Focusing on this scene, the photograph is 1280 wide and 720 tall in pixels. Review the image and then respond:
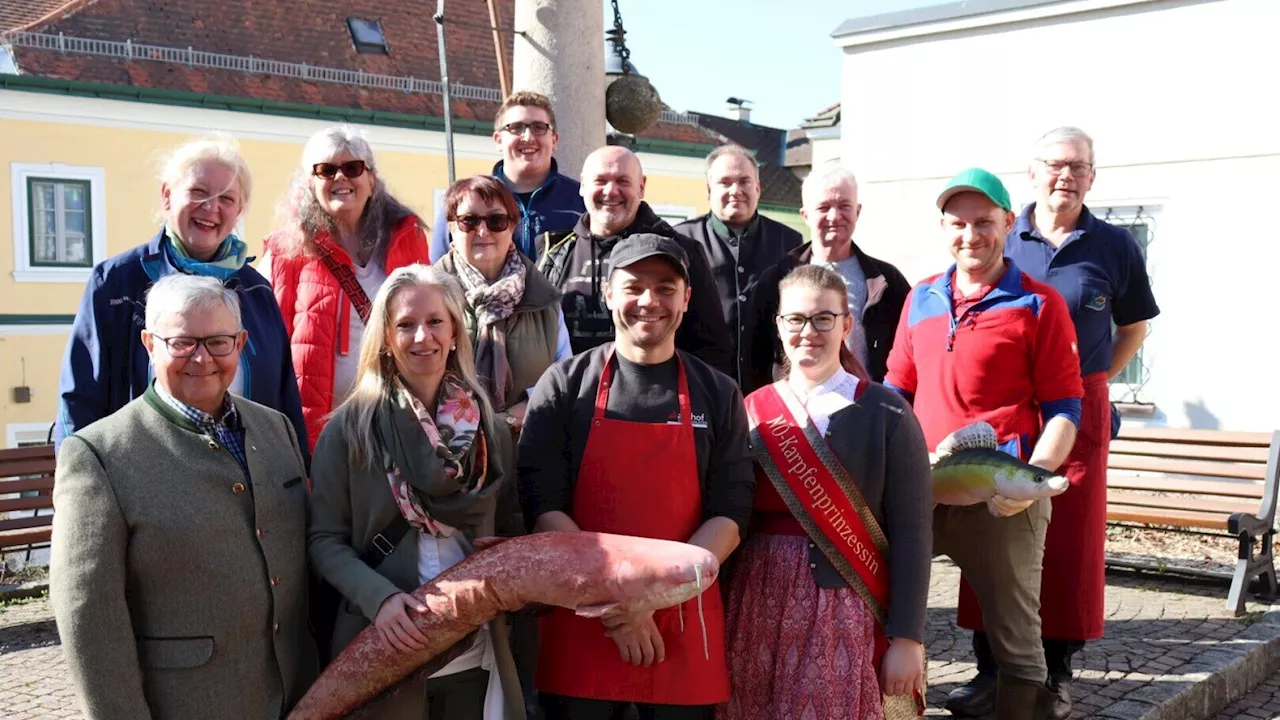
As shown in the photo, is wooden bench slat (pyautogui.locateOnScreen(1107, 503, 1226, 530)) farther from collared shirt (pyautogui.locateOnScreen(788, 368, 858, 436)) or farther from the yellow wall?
the yellow wall

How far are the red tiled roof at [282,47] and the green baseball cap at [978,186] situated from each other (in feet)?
57.3

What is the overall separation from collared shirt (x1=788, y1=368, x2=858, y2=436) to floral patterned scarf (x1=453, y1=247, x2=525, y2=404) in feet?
3.31

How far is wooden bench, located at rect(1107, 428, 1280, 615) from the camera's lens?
704 cm

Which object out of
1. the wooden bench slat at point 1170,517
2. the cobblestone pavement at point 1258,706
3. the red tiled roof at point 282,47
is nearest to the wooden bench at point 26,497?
the cobblestone pavement at point 1258,706

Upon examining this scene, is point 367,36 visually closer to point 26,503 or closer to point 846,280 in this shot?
point 26,503

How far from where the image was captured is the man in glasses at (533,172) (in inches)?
199

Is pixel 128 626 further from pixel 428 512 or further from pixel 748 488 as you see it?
pixel 748 488

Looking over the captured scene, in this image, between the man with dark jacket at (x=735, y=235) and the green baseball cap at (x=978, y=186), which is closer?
the green baseball cap at (x=978, y=186)

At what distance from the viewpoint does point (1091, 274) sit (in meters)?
4.90

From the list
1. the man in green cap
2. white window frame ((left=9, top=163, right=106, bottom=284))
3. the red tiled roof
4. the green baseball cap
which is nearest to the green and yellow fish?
the man in green cap

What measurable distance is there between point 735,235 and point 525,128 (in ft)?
3.42

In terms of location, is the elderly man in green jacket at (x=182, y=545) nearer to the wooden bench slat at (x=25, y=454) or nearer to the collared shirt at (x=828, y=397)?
the collared shirt at (x=828, y=397)

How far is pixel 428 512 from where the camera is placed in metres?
3.27

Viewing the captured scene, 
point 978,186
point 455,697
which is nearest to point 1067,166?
point 978,186
